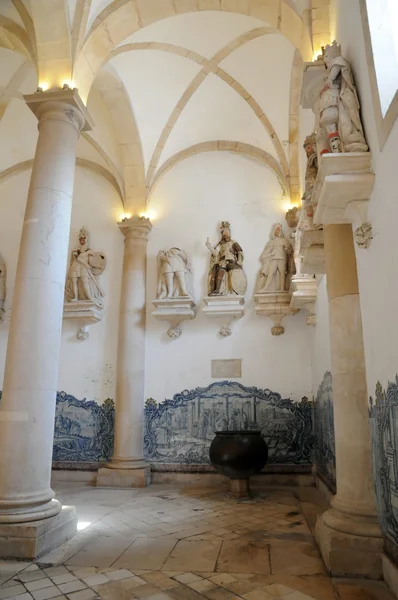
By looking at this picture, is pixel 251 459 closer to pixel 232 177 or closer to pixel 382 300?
pixel 382 300

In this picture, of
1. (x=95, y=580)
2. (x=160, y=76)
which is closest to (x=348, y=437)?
(x=95, y=580)

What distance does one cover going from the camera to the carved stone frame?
2.92m

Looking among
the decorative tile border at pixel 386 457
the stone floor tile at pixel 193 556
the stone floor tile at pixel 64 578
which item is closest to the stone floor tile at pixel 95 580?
the stone floor tile at pixel 64 578

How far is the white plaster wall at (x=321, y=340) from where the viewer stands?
6.20 meters

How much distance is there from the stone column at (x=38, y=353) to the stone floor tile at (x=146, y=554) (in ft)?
2.38

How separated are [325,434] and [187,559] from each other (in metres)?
3.22

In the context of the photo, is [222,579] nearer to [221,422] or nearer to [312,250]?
[312,250]

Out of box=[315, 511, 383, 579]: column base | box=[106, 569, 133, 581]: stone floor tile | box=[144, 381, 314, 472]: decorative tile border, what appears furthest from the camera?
box=[144, 381, 314, 472]: decorative tile border

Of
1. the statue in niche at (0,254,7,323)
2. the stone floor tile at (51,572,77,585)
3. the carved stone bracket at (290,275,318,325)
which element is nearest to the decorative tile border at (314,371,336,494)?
the carved stone bracket at (290,275,318,325)

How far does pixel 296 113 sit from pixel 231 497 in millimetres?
6612

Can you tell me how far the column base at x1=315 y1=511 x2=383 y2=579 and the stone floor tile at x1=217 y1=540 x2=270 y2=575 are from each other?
0.54 meters

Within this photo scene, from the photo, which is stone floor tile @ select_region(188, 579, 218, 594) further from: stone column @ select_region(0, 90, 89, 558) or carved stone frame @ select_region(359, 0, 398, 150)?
carved stone frame @ select_region(359, 0, 398, 150)

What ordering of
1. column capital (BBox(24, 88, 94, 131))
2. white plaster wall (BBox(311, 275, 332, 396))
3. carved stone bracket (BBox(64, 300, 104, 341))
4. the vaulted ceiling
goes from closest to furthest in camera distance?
column capital (BBox(24, 88, 94, 131)) < the vaulted ceiling < white plaster wall (BBox(311, 275, 332, 396)) < carved stone bracket (BBox(64, 300, 104, 341))

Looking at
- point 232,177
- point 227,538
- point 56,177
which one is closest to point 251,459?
point 227,538
